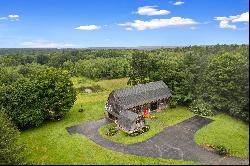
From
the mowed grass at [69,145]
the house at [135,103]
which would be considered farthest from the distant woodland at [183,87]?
the house at [135,103]

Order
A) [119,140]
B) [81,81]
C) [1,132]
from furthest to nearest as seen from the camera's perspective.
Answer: [81,81] → [119,140] → [1,132]

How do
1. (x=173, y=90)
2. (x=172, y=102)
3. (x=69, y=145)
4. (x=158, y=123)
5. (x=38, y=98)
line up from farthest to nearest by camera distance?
(x=173, y=90)
(x=172, y=102)
(x=38, y=98)
(x=158, y=123)
(x=69, y=145)

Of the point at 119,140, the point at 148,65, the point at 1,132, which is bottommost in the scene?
the point at 119,140

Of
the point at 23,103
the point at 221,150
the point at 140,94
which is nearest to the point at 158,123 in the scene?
the point at 140,94

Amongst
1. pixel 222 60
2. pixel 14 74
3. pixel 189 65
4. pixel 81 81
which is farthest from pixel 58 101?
pixel 81 81

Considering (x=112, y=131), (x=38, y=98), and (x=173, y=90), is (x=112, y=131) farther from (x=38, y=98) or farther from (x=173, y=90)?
(x=173, y=90)

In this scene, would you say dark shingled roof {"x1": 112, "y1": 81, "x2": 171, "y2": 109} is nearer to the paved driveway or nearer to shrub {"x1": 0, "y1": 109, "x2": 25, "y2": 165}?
the paved driveway

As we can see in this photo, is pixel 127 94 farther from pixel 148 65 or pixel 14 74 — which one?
pixel 14 74
